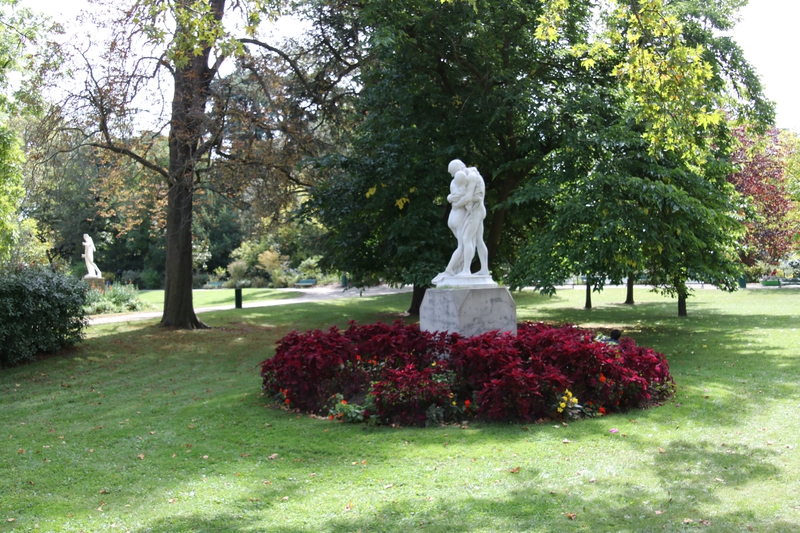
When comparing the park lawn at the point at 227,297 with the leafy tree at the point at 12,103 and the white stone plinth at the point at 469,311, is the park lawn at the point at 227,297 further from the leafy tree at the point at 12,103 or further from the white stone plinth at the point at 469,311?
the white stone plinth at the point at 469,311

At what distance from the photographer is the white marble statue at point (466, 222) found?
9.88 metres

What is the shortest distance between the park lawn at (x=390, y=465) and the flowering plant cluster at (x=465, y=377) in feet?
0.95

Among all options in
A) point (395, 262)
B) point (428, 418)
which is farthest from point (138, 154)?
point (428, 418)

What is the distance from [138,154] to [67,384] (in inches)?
316

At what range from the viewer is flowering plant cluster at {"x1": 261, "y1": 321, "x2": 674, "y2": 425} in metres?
7.44

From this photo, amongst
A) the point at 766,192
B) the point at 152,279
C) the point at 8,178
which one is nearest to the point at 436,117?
the point at 8,178

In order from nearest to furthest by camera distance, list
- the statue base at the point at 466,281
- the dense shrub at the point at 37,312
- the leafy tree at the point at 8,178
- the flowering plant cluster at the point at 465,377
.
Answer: the flowering plant cluster at the point at 465,377
the statue base at the point at 466,281
the dense shrub at the point at 37,312
the leafy tree at the point at 8,178

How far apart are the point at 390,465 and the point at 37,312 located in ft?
34.1

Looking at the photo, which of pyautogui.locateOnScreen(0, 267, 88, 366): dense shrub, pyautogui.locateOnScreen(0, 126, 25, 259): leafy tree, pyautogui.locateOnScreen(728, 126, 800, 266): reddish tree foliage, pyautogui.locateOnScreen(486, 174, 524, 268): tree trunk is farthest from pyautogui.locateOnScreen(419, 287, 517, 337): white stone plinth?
pyautogui.locateOnScreen(728, 126, 800, 266): reddish tree foliage

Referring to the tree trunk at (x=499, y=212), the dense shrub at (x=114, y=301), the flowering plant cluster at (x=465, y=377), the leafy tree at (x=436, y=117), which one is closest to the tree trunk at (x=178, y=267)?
the leafy tree at (x=436, y=117)

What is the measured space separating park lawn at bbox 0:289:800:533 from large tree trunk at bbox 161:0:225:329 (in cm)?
720

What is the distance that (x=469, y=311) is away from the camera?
948 centimetres

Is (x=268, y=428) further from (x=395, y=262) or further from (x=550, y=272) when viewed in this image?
(x=395, y=262)

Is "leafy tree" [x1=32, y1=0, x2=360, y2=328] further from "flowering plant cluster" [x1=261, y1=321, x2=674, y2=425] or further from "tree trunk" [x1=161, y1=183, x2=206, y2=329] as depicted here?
"flowering plant cluster" [x1=261, y1=321, x2=674, y2=425]
